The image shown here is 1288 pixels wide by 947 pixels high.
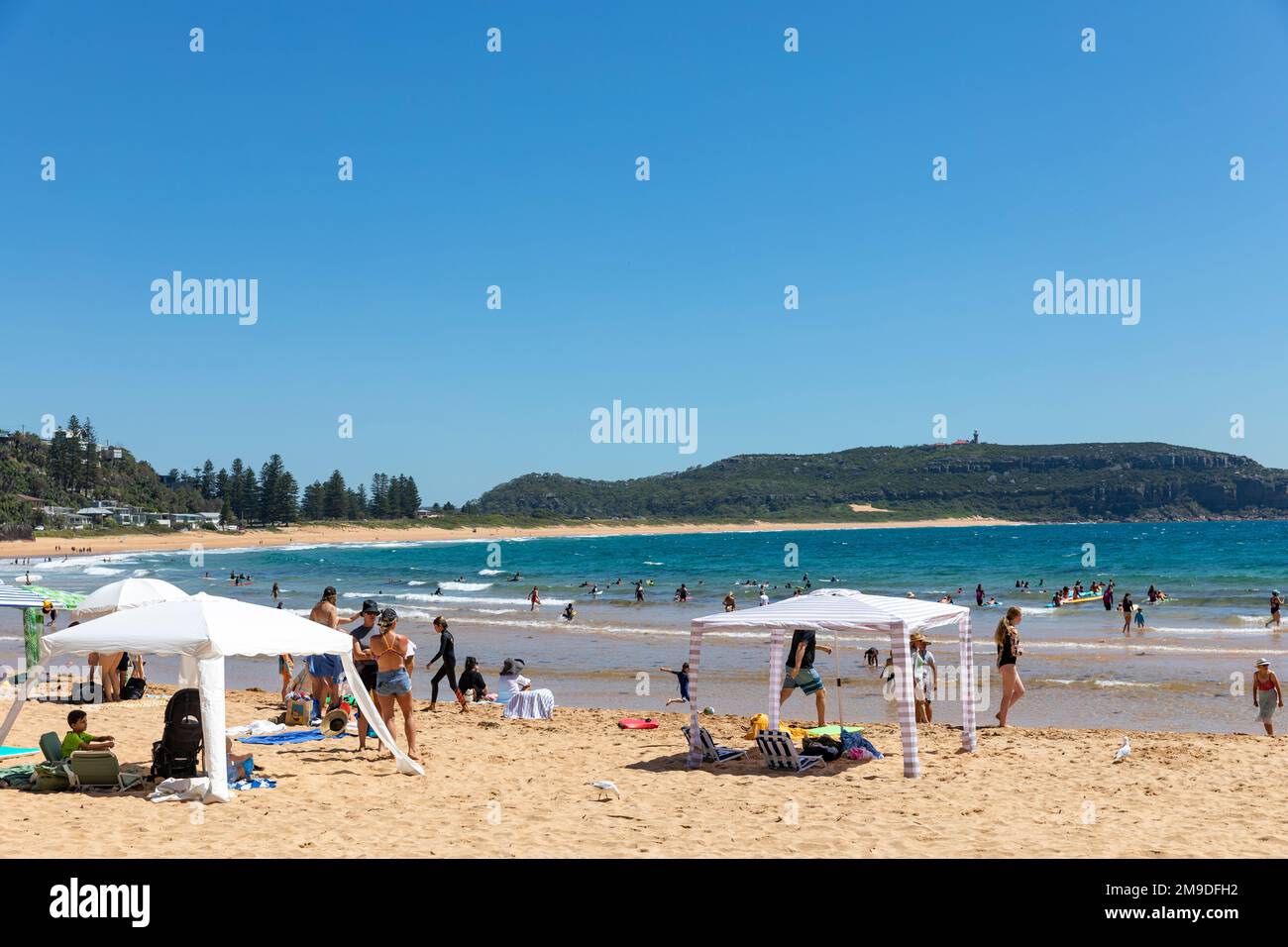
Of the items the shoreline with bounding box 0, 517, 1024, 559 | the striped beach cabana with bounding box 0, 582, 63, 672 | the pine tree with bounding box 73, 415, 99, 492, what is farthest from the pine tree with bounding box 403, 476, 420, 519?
the striped beach cabana with bounding box 0, 582, 63, 672

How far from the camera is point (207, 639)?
9.52 m

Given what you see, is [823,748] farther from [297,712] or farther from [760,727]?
[297,712]

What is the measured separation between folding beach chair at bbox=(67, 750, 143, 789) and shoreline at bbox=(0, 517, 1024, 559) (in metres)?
94.8

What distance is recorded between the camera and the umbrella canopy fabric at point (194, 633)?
31.3ft

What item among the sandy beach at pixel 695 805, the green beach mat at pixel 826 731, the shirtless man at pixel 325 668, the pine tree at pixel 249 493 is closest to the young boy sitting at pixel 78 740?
the sandy beach at pixel 695 805

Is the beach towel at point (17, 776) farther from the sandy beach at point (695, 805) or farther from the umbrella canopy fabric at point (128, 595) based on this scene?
the umbrella canopy fabric at point (128, 595)

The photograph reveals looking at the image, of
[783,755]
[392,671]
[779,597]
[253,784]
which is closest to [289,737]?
[392,671]

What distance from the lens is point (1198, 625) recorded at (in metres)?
35.0

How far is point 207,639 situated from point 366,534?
152 meters

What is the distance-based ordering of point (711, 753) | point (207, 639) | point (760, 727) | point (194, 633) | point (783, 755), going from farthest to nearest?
point (760, 727), point (711, 753), point (783, 755), point (194, 633), point (207, 639)

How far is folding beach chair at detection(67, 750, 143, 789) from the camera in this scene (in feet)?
32.9

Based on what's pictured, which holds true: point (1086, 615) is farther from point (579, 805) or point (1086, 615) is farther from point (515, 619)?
point (579, 805)

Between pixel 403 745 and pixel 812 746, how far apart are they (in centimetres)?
507
